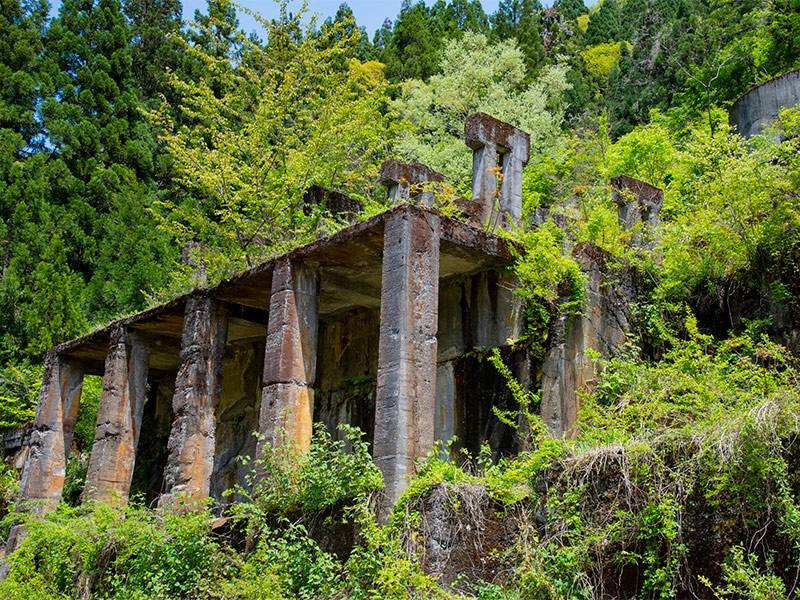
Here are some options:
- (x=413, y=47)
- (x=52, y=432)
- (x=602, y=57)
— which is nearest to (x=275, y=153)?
(x=52, y=432)

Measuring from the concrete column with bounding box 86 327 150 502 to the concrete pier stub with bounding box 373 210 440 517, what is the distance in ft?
21.9

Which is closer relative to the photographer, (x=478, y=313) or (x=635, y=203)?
(x=478, y=313)

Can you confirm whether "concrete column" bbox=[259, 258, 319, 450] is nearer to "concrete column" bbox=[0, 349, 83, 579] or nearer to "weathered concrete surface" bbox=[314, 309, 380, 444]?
"weathered concrete surface" bbox=[314, 309, 380, 444]

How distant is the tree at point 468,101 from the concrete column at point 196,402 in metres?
15.1

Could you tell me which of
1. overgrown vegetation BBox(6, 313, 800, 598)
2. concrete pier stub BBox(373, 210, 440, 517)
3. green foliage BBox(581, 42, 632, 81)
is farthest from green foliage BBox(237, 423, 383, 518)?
green foliage BBox(581, 42, 632, 81)

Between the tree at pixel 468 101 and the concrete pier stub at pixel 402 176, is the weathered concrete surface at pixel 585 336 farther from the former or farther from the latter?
the tree at pixel 468 101

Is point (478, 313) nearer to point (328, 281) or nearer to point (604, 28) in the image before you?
point (328, 281)

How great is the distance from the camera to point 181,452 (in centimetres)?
1262

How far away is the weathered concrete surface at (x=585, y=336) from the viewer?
1065 cm

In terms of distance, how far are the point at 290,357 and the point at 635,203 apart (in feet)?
19.8

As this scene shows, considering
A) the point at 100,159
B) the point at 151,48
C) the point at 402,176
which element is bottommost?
the point at 402,176

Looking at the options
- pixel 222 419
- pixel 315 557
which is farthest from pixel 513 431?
pixel 222 419

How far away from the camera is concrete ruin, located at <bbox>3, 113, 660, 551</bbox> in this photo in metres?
9.83

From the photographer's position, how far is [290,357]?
36.9ft
